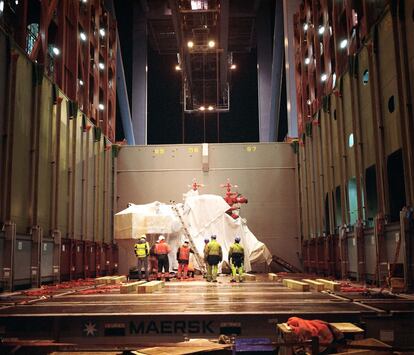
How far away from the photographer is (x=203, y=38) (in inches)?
1175

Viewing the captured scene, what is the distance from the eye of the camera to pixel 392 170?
14062mm

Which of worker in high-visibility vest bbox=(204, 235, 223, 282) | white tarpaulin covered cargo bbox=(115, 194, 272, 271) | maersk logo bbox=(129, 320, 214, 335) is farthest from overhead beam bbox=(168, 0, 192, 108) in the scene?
maersk logo bbox=(129, 320, 214, 335)

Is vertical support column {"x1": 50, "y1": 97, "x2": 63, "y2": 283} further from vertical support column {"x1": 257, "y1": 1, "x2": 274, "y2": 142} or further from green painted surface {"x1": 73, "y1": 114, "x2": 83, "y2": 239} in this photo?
vertical support column {"x1": 257, "y1": 1, "x2": 274, "y2": 142}

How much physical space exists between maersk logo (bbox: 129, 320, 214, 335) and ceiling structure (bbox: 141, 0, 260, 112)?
67.6 ft

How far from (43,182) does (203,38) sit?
53.2ft

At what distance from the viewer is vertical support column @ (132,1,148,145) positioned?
36031 mm

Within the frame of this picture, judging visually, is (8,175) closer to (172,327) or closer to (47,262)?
(47,262)

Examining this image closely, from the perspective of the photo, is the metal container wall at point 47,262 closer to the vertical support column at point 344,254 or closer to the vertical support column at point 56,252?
the vertical support column at point 56,252

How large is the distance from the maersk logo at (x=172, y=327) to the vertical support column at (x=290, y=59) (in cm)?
2246

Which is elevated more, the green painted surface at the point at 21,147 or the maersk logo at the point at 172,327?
the green painted surface at the point at 21,147

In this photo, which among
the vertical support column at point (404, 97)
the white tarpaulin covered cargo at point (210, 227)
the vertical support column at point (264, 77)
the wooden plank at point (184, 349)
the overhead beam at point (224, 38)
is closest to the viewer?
the wooden plank at point (184, 349)

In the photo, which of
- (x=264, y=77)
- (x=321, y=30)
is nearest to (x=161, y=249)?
(x=321, y=30)

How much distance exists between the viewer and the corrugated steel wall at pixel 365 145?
12180 millimetres

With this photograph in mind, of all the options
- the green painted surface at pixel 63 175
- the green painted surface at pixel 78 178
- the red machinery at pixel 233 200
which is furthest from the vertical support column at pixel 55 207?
the red machinery at pixel 233 200
